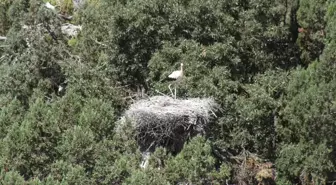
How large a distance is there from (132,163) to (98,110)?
5.05ft

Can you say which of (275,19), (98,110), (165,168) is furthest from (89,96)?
(275,19)

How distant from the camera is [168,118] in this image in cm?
1112

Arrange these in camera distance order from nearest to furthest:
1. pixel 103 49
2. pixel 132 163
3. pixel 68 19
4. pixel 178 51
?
pixel 132 163
pixel 178 51
pixel 103 49
pixel 68 19

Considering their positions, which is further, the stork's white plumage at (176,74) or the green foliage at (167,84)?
the stork's white plumage at (176,74)

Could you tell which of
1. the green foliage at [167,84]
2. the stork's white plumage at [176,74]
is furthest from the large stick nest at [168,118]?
the stork's white plumage at [176,74]

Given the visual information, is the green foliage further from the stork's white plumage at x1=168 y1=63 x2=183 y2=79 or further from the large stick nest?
the large stick nest

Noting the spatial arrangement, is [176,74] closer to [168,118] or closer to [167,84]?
[167,84]

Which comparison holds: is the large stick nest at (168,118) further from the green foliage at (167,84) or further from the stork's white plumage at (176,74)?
the stork's white plumage at (176,74)

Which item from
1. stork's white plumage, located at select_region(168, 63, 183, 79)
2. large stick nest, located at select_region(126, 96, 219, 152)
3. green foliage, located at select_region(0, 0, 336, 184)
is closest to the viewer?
green foliage, located at select_region(0, 0, 336, 184)

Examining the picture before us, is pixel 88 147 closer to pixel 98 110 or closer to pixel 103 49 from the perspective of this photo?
pixel 98 110

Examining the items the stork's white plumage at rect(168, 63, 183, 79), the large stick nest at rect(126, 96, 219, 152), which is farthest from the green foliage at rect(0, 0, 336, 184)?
the large stick nest at rect(126, 96, 219, 152)

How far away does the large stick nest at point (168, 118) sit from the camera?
1115 cm

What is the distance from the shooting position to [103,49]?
1376cm

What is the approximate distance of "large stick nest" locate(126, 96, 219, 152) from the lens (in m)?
11.1
